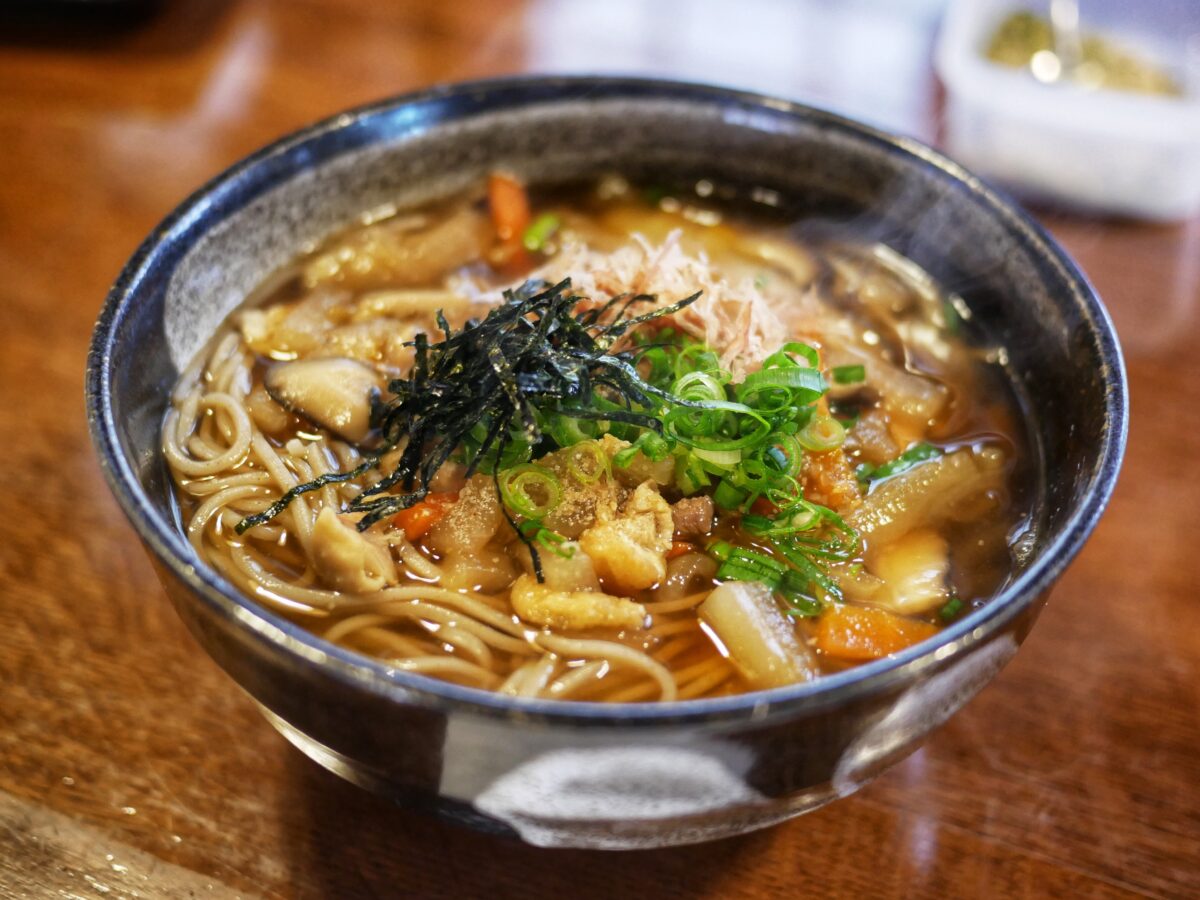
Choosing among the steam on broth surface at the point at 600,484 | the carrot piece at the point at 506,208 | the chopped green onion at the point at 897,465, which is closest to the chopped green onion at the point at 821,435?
the steam on broth surface at the point at 600,484

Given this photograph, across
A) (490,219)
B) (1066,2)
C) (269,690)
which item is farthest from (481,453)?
(1066,2)

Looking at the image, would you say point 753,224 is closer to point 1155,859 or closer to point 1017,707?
point 1017,707

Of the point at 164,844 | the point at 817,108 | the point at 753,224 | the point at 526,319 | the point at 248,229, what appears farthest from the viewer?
the point at 753,224

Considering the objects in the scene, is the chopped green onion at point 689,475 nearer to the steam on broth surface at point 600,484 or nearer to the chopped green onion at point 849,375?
the steam on broth surface at point 600,484

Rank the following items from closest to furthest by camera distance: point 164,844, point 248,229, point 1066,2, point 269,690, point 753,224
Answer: point 269,690
point 164,844
point 248,229
point 753,224
point 1066,2

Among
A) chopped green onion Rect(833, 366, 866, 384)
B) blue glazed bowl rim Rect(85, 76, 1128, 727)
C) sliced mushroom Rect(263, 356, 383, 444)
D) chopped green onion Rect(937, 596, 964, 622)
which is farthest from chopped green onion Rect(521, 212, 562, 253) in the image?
chopped green onion Rect(937, 596, 964, 622)

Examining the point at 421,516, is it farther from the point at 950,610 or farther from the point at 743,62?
the point at 743,62
